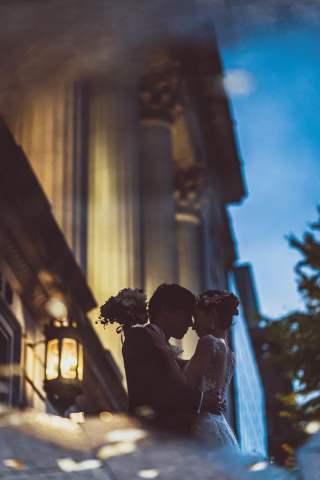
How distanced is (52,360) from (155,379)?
27.8 feet

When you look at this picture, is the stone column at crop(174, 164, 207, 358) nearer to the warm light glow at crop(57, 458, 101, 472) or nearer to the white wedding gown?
the white wedding gown

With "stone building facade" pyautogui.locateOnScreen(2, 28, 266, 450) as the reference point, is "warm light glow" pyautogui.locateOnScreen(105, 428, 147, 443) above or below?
below

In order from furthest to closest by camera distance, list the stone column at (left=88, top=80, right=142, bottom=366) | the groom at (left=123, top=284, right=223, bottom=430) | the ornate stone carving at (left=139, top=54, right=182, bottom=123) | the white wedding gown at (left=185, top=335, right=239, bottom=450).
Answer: the ornate stone carving at (left=139, top=54, right=182, bottom=123)
the stone column at (left=88, top=80, right=142, bottom=366)
the white wedding gown at (left=185, top=335, right=239, bottom=450)
the groom at (left=123, top=284, right=223, bottom=430)

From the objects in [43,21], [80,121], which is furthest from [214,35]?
[43,21]

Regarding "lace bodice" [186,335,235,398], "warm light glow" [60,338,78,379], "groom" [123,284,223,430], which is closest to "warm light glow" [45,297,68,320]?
"warm light glow" [60,338,78,379]

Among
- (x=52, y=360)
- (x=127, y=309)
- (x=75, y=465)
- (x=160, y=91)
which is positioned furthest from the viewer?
(x=160, y=91)

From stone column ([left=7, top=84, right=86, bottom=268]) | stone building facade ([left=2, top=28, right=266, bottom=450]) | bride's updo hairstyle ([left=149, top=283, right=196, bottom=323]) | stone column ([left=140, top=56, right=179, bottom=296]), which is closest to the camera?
bride's updo hairstyle ([left=149, top=283, right=196, bottom=323])

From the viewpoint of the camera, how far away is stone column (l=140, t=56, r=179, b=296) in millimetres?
27109

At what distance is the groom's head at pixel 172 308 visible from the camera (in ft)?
18.5

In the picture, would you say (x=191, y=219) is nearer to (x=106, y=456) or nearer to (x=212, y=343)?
(x=212, y=343)

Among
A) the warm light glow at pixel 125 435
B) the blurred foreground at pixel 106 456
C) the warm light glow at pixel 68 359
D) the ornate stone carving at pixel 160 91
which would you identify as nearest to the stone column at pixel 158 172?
the ornate stone carving at pixel 160 91

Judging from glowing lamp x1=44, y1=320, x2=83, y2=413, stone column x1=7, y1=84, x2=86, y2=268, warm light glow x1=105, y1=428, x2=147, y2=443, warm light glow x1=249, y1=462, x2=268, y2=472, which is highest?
stone column x1=7, y1=84, x2=86, y2=268

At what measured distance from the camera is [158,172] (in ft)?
94.8

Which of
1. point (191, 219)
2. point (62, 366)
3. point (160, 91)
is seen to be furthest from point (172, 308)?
point (191, 219)
